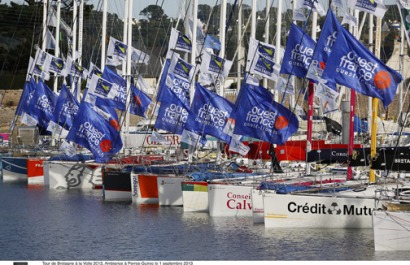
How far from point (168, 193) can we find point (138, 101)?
8.96 m

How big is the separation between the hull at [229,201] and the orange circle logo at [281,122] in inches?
106

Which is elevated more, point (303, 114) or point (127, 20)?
point (127, 20)

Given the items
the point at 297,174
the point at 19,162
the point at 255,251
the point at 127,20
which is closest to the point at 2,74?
the point at 19,162

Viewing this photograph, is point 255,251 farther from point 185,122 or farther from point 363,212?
point 185,122

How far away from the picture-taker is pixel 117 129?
180 feet

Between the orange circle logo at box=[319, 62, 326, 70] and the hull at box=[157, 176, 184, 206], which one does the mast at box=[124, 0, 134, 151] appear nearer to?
the hull at box=[157, 176, 184, 206]

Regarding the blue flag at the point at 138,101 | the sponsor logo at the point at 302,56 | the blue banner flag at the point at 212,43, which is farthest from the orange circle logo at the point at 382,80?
the blue flag at the point at 138,101

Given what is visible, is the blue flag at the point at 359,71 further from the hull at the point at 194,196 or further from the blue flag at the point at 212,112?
the blue flag at the point at 212,112

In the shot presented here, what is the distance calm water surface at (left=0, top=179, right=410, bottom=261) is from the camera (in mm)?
35062

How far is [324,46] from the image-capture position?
39.3m

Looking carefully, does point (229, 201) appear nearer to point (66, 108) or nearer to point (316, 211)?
point (316, 211)

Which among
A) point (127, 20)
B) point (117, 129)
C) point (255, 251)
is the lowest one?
point (255, 251)

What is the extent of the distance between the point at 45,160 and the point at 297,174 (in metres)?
22.2

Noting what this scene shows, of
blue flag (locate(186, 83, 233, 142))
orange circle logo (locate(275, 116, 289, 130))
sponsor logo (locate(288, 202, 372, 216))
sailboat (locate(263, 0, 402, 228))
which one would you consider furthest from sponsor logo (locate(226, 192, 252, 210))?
sponsor logo (locate(288, 202, 372, 216))
